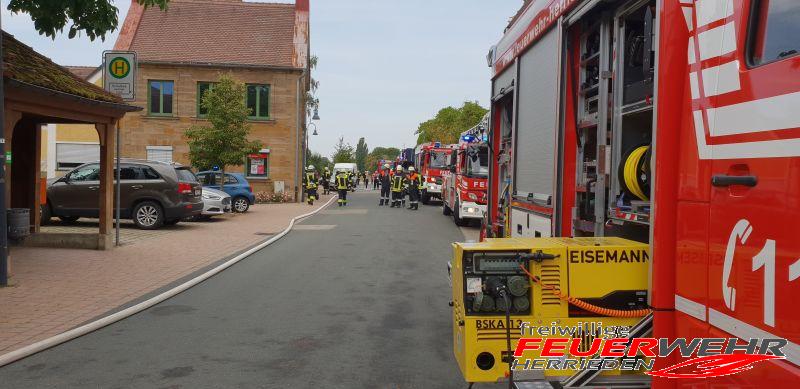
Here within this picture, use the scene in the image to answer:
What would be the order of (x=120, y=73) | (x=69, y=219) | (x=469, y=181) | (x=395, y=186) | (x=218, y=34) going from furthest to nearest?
1. (x=218, y=34)
2. (x=395, y=186)
3. (x=469, y=181)
4. (x=69, y=219)
5. (x=120, y=73)

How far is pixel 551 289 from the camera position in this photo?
3.37 m

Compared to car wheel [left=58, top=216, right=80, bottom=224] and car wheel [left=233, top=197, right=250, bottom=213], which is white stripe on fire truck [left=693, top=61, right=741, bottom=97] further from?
car wheel [left=233, top=197, right=250, bottom=213]

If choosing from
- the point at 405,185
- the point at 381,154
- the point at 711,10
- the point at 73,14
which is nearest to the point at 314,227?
the point at 405,185

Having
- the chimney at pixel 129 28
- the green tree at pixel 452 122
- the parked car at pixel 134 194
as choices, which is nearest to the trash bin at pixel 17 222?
the parked car at pixel 134 194

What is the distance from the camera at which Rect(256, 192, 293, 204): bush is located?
32.6 metres

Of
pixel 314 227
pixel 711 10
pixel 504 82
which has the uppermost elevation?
pixel 504 82

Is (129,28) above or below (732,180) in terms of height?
above

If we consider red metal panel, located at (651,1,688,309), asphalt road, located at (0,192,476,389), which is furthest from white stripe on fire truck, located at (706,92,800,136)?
asphalt road, located at (0,192,476,389)

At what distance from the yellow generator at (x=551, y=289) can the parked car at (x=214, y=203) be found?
17.9 metres

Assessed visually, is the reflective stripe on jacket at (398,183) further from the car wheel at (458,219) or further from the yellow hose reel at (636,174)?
the yellow hose reel at (636,174)

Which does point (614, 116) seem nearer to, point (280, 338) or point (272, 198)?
point (280, 338)

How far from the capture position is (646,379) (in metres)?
3.28

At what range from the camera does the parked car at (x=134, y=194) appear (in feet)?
54.9

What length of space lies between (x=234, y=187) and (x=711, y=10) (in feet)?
74.2
